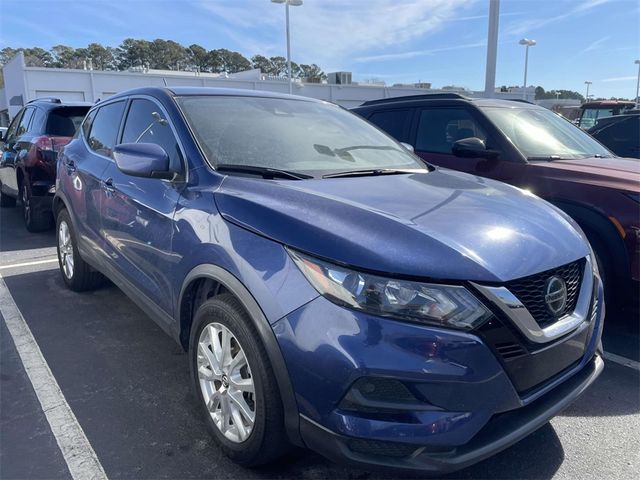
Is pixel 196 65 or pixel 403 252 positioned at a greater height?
pixel 196 65

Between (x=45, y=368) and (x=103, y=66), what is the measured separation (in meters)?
91.6

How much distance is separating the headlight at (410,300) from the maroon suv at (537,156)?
7.87 feet

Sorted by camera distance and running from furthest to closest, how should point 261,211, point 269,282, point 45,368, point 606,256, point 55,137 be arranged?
1. point 55,137
2. point 606,256
3. point 45,368
4. point 261,211
5. point 269,282

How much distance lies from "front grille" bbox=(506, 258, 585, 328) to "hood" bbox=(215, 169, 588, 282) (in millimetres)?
34

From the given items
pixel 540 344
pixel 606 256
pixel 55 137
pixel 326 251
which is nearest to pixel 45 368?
pixel 326 251

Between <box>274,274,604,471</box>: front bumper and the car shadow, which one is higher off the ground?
<box>274,274,604,471</box>: front bumper

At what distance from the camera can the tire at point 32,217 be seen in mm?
7250

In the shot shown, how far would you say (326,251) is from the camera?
195 centimetres

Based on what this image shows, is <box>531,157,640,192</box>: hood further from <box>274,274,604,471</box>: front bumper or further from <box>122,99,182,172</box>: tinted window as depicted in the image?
<box>122,99,182,172</box>: tinted window

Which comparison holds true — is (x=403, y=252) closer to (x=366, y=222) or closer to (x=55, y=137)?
(x=366, y=222)

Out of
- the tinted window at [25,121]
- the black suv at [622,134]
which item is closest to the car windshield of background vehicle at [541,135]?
the black suv at [622,134]

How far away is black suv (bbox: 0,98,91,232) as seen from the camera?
688cm

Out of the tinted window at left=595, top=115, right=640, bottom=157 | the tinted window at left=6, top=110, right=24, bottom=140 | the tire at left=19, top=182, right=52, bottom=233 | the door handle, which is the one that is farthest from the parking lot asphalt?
the tinted window at left=595, top=115, right=640, bottom=157

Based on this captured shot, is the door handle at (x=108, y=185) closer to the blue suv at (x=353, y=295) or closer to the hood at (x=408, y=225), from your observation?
the blue suv at (x=353, y=295)
